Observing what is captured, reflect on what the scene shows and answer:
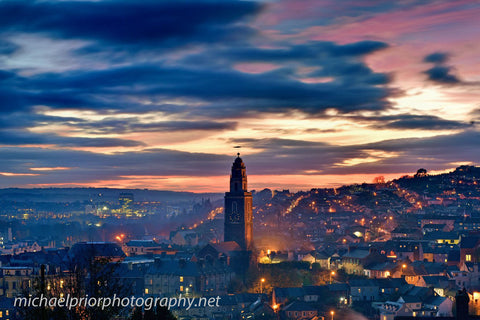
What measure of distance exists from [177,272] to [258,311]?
2112 centimetres

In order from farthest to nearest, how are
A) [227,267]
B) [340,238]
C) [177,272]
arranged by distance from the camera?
[340,238], [227,267], [177,272]

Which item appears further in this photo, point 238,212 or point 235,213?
point 235,213

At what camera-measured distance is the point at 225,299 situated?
93938 millimetres

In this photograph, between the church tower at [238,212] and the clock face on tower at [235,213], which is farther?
the clock face on tower at [235,213]

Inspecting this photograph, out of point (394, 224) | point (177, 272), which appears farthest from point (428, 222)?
point (177, 272)

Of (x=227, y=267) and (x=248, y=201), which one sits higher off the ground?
(x=248, y=201)

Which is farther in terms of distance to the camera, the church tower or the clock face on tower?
the clock face on tower

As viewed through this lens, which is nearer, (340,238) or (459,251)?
(459,251)

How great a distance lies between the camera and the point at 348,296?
96.8m

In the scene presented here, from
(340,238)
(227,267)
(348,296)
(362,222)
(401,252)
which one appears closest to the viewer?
(348,296)

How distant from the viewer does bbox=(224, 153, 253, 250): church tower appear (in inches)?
5212

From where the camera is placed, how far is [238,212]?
133 m

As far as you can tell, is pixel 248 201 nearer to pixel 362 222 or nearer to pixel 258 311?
pixel 258 311

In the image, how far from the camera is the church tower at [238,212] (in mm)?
132375
